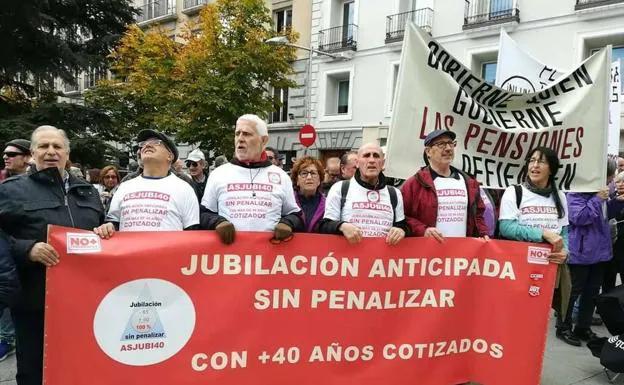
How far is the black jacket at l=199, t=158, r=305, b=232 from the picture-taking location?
292cm

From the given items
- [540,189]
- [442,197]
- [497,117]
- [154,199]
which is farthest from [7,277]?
[497,117]

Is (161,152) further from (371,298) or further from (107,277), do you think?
(371,298)

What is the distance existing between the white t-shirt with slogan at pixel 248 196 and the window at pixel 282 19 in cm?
1972

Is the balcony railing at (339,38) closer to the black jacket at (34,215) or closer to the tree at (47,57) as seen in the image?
the tree at (47,57)

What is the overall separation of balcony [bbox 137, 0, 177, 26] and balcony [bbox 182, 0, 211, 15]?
1.00 m

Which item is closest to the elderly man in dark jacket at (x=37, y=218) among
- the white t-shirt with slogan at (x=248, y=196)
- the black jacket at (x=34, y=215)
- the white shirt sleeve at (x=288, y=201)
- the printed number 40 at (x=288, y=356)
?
the black jacket at (x=34, y=215)

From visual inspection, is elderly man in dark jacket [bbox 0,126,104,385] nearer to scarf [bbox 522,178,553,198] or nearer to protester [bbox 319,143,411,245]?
protester [bbox 319,143,411,245]

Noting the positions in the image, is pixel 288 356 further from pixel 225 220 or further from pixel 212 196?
pixel 212 196

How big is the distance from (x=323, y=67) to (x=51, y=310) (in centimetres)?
1867

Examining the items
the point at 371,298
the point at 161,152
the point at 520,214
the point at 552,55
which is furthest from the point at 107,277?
the point at 552,55

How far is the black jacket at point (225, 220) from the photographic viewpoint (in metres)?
2.92

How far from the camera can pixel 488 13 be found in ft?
52.3

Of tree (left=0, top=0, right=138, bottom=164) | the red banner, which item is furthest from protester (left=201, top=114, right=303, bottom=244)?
tree (left=0, top=0, right=138, bottom=164)

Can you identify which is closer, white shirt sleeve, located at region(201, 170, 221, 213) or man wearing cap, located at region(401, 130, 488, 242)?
white shirt sleeve, located at region(201, 170, 221, 213)
